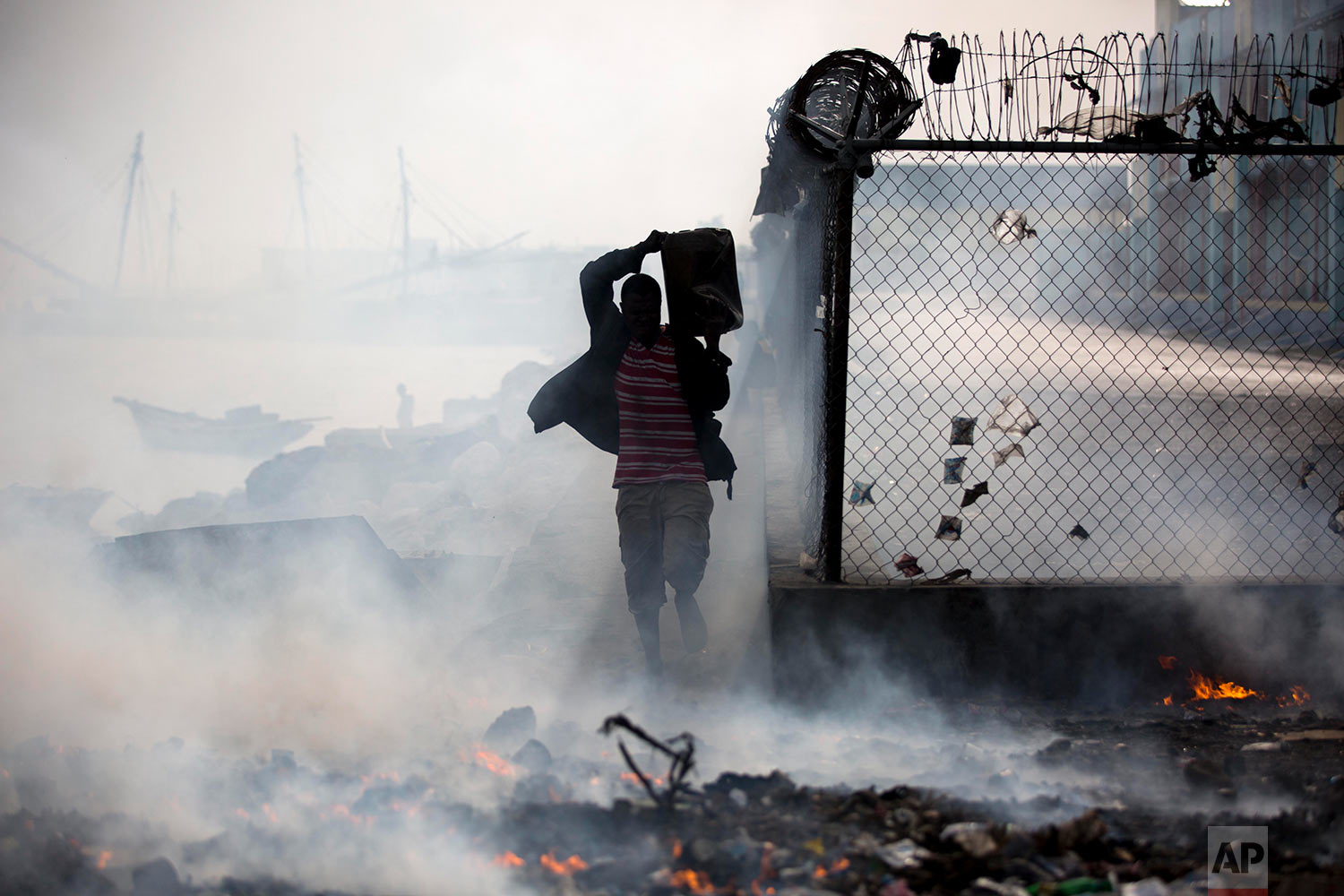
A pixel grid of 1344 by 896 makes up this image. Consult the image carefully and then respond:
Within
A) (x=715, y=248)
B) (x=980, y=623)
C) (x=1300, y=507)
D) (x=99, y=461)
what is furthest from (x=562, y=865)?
(x=99, y=461)

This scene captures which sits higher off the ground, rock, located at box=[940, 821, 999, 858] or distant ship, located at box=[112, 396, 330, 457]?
distant ship, located at box=[112, 396, 330, 457]

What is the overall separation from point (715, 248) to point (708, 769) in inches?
84.5

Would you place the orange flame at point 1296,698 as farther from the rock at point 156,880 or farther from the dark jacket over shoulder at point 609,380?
the rock at point 156,880

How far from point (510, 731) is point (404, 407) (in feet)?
68.1

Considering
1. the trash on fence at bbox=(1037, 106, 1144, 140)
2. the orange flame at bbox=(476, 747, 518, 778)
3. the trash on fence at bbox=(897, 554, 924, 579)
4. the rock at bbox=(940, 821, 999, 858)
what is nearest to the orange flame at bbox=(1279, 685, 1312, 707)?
the trash on fence at bbox=(897, 554, 924, 579)

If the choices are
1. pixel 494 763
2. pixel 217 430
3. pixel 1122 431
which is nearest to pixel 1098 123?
pixel 494 763

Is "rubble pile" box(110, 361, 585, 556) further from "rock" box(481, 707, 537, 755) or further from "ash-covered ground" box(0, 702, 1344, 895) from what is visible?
"ash-covered ground" box(0, 702, 1344, 895)

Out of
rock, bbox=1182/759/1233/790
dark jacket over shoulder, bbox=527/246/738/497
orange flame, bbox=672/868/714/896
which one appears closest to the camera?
orange flame, bbox=672/868/714/896

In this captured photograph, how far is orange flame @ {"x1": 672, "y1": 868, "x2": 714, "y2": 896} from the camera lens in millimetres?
2445

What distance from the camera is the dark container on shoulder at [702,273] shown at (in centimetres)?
388

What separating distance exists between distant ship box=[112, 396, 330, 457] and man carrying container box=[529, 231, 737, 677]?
1919 centimetres

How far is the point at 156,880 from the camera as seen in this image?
8.27 feet

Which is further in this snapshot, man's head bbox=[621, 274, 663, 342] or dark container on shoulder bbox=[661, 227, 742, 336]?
man's head bbox=[621, 274, 663, 342]

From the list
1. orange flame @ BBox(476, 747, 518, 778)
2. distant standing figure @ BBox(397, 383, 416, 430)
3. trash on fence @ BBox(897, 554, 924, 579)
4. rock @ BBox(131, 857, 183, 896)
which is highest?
distant standing figure @ BBox(397, 383, 416, 430)
